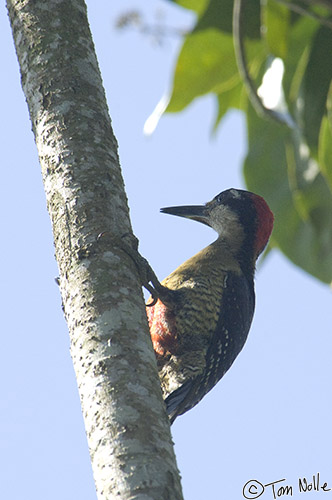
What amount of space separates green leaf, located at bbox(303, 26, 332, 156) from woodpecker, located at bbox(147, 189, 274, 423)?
1.54 metres

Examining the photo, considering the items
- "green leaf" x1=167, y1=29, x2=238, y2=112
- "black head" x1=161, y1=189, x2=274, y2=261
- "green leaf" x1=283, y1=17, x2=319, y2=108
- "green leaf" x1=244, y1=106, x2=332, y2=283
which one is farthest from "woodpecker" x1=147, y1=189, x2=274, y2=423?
"green leaf" x1=283, y1=17, x2=319, y2=108

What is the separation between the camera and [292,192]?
3.05 m

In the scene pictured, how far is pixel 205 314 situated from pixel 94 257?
6.30ft

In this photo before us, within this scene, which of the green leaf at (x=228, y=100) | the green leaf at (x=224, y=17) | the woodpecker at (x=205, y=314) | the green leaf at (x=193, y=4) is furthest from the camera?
the woodpecker at (x=205, y=314)

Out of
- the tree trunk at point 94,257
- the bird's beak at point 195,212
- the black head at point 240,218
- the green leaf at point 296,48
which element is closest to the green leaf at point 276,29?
the green leaf at point 296,48

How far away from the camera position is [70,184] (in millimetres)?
2328

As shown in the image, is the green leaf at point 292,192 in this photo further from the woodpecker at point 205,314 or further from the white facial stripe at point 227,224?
the white facial stripe at point 227,224

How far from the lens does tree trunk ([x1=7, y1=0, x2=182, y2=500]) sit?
5.72 ft

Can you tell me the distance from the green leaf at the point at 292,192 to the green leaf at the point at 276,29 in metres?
0.36

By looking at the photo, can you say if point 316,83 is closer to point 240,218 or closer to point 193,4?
point 193,4

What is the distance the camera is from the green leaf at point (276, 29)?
2.67 m

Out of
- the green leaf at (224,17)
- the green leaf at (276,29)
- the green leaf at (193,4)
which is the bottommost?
the green leaf at (276,29)

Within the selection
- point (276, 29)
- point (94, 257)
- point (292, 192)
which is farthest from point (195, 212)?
point (94, 257)

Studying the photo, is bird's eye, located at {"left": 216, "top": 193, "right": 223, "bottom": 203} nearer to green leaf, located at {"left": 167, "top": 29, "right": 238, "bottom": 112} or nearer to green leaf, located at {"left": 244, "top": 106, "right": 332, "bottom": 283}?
green leaf, located at {"left": 244, "top": 106, "right": 332, "bottom": 283}
